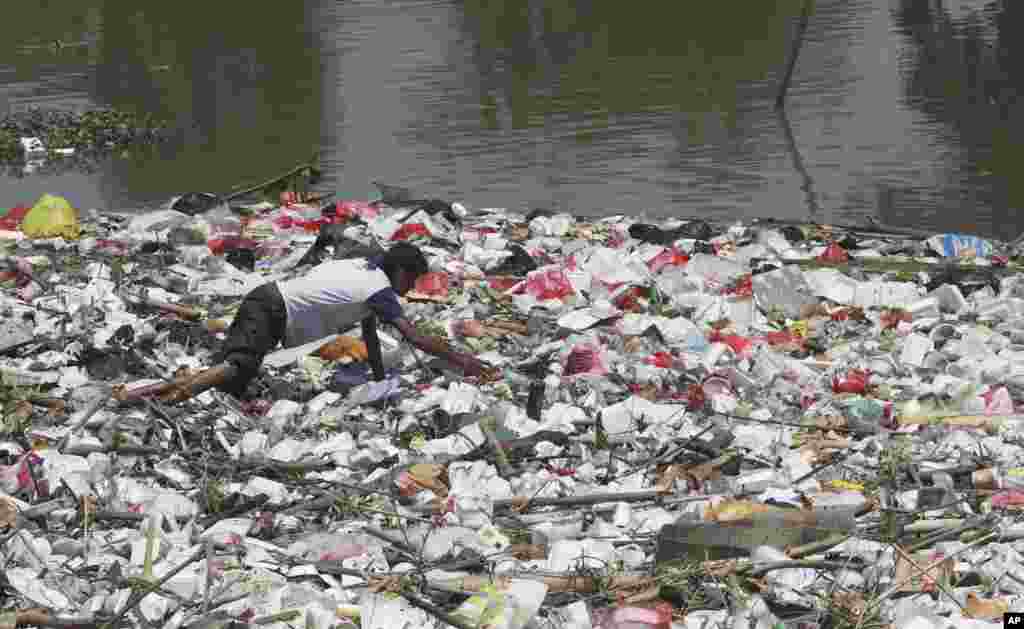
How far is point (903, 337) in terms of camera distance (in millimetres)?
8203

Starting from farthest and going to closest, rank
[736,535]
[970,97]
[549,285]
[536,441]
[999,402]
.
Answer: [970,97]
[549,285]
[999,402]
[536,441]
[736,535]

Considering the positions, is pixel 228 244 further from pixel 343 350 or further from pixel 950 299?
pixel 950 299

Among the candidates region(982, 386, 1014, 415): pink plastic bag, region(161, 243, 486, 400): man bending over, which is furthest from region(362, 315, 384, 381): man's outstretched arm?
region(982, 386, 1014, 415): pink plastic bag

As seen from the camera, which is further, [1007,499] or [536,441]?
[536,441]

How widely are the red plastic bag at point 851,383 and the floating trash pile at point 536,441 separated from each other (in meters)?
0.01

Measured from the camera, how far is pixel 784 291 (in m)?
8.89

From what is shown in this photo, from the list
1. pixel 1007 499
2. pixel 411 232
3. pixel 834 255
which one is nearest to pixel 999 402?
pixel 1007 499

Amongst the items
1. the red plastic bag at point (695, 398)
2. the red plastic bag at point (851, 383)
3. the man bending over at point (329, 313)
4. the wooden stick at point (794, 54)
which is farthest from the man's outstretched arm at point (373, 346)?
the wooden stick at point (794, 54)

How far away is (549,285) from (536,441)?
2.63 metres

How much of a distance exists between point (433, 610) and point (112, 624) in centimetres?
100

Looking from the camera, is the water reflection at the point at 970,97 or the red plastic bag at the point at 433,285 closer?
the red plastic bag at the point at 433,285

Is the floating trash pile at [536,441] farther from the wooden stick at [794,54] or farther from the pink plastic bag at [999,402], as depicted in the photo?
the wooden stick at [794,54]

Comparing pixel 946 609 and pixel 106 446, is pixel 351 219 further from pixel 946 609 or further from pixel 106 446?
pixel 946 609

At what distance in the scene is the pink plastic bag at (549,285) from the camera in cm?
895
